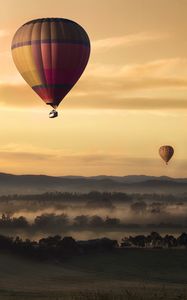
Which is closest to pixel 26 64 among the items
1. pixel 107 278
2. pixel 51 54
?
pixel 51 54

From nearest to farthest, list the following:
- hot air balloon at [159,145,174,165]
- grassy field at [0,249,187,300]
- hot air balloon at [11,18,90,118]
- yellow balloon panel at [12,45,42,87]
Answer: grassy field at [0,249,187,300]
hot air balloon at [11,18,90,118]
yellow balloon panel at [12,45,42,87]
hot air balloon at [159,145,174,165]

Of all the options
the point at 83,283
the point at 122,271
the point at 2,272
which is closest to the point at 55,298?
the point at 83,283

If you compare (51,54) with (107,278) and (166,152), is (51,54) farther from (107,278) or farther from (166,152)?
(166,152)

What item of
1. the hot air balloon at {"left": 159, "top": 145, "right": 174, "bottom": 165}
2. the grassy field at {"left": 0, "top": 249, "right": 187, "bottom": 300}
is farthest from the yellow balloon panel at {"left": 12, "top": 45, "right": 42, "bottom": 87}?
the hot air balloon at {"left": 159, "top": 145, "right": 174, "bottom": 165}

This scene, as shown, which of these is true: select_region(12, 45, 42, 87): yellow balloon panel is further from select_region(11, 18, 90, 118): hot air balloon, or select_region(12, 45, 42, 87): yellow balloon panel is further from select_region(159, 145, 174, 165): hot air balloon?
select_region(159, 145, 174, 165): hot air balloon

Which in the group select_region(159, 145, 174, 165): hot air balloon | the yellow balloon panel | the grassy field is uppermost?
select_region(159, 145, 174, 165): hot air balloon

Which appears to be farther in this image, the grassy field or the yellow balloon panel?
the yellow balloon panel

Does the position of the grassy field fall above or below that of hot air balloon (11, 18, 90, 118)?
below

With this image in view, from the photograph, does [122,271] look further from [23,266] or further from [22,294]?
[22,294]
